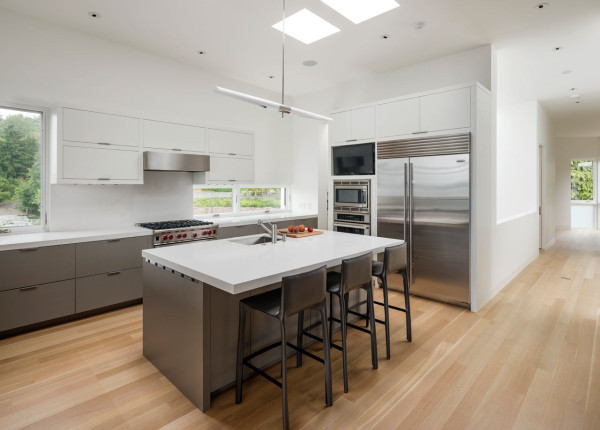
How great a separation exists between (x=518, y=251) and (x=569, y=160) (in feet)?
26.4

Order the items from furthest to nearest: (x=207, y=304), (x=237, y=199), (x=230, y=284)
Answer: (x=237, y=199), (x=207, y=304), (x=230, y=284)

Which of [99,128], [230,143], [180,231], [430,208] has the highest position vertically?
[230,143]

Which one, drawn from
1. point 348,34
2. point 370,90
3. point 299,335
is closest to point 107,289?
point 299,335

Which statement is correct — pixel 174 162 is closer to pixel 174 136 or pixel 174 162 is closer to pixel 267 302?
pixel 174 136

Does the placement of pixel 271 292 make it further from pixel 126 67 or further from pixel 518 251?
pixel 518 251

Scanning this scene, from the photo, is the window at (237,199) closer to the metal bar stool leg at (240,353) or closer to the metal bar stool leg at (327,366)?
the metal bar stool leg at (240,353)

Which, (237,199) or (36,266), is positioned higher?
(237,199)

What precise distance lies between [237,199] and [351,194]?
2049 millimetres

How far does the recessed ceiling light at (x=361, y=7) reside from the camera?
3256mm

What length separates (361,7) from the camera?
3.35 meters

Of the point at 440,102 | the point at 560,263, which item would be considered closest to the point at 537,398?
the point at 440,102

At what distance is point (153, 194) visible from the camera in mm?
4609

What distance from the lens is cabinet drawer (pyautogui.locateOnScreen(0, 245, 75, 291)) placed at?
307 cm

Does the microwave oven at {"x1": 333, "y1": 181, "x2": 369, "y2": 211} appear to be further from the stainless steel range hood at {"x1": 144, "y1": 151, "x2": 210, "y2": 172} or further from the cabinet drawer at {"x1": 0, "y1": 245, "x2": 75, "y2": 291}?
the cabinet drawer at {"x1": 0, "y1": 245, "x2": 75, "y2": 291}
